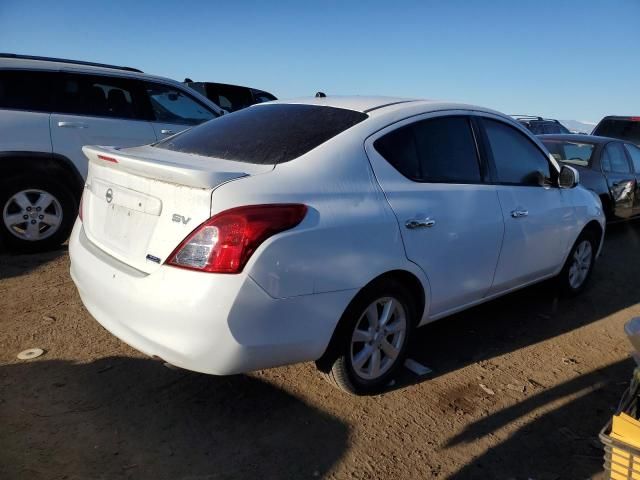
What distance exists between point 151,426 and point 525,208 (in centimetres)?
281

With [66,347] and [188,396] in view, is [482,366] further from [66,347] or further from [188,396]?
[66,347]

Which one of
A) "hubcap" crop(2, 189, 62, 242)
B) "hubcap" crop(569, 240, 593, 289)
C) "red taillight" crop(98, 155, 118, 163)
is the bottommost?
"hubcap" crop(569, 240, 593, 289)

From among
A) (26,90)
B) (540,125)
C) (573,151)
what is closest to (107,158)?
(26,90)

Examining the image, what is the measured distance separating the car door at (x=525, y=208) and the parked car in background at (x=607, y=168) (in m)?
3.16

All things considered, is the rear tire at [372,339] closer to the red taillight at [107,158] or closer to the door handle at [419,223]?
the door handle at [419,223]

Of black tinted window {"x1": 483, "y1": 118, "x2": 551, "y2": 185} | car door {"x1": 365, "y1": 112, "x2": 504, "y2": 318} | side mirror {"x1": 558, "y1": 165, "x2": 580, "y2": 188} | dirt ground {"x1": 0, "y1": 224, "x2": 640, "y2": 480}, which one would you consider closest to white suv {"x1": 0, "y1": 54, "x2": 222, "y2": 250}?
dirt ground {"x1": 0, "y1": 224, "x2": 640, "y2": 480}

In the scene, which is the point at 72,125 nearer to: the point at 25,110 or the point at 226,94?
the point at 25,110

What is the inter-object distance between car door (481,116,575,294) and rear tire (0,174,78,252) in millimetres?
3931

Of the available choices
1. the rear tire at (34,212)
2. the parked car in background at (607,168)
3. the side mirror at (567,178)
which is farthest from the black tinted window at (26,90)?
the parked car in background at (607,168)

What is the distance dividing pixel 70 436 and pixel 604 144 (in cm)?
735

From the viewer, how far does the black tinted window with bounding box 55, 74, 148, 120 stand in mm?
5191

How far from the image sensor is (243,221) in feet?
7.22

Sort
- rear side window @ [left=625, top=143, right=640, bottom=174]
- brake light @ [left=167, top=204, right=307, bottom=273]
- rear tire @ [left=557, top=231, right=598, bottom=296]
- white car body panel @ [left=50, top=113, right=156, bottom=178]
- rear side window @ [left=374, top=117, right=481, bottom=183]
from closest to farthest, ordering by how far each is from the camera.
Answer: brake light @ [left=167, top=204, right=307, bottom=273], rear side window @ [left=374, top=117, right=481, bottom=183], rear tire @ [left=557, top=231, right=598, bottom=296], white car body panel @ [left=50, top=113, right=156, bottom=178], rear side window @ [left=625, top=143, right=640, bottom=174]

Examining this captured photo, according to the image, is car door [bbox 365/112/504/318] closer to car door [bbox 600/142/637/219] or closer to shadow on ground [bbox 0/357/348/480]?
shadow on ground [bbox 0/357/348/480]
